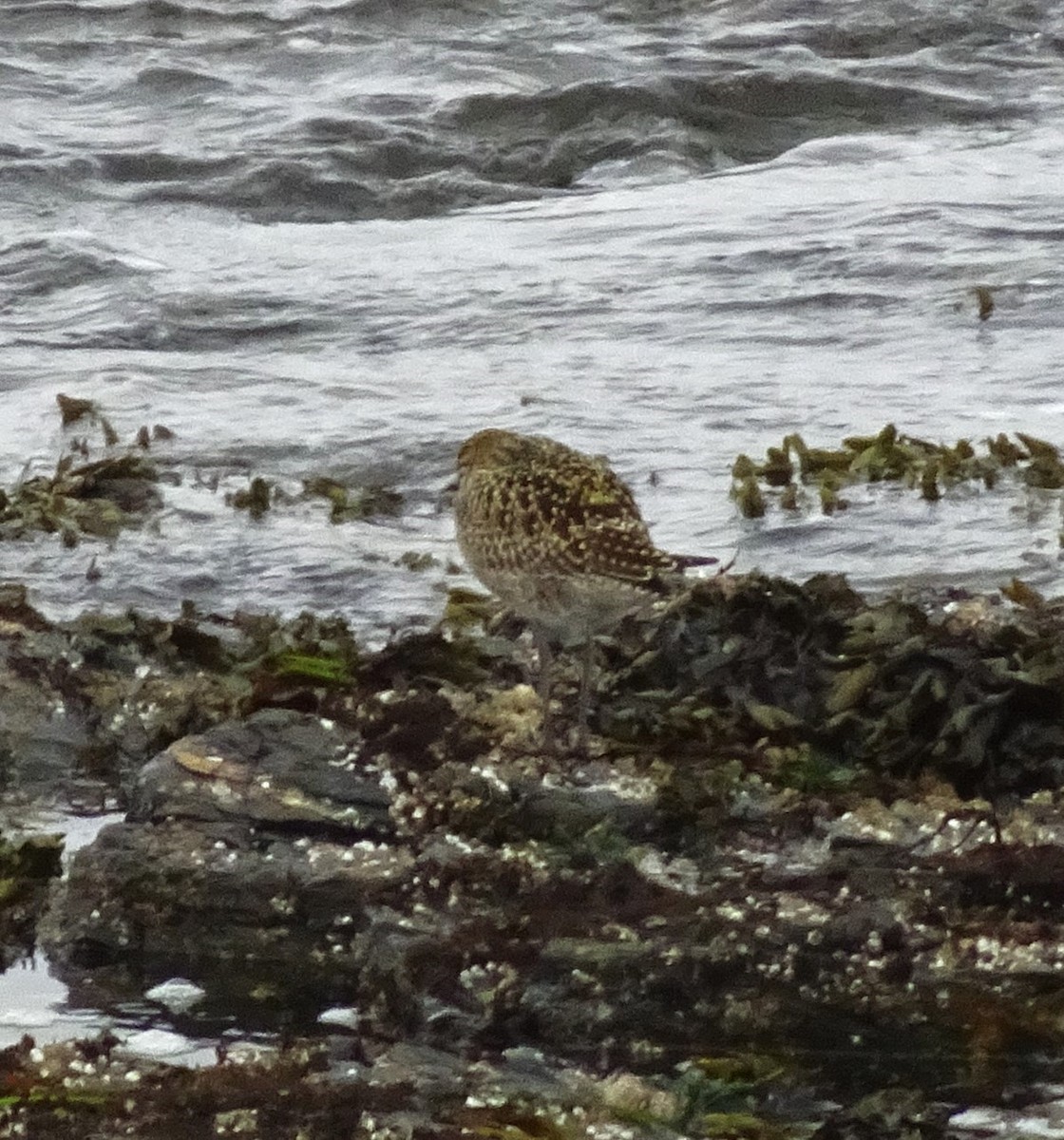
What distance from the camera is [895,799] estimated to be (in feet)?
15.3

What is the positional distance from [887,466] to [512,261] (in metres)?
3.80

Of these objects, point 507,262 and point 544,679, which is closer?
point 544,679

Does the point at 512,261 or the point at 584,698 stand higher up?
the point at 512,261

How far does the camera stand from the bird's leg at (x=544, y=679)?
16.2 ft

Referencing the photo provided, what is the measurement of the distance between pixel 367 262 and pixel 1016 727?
7115 millimetres

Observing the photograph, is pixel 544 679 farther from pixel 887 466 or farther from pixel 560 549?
pixel 887 466

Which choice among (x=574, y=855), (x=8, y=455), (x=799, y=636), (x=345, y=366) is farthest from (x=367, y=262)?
(x=574, y=855)

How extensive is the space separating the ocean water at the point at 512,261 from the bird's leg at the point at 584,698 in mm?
1573

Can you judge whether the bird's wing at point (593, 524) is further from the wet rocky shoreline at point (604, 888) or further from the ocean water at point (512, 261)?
the ocean water at point (512, 261)

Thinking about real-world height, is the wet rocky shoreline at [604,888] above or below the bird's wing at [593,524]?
below

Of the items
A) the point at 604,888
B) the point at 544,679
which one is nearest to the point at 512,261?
the point at 544,679

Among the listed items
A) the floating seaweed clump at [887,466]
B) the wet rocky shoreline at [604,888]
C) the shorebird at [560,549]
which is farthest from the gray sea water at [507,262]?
the shorebird at [560,549]

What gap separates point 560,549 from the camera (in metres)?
5.12

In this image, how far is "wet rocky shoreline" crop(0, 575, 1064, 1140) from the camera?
395 cm
